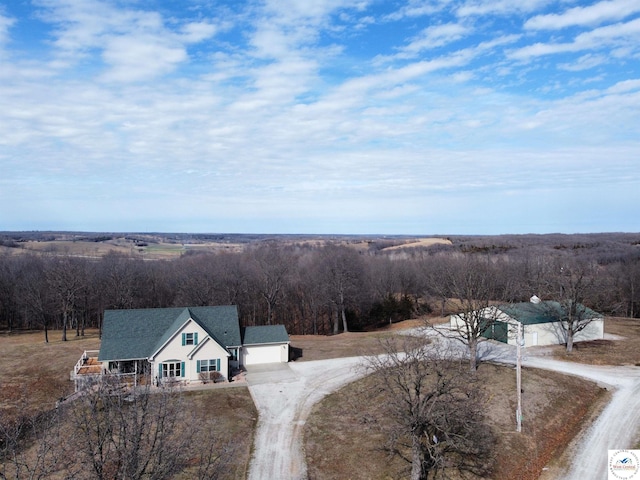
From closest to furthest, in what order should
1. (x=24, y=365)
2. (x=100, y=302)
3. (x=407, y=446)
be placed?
(x=407, y=446)
(x=24, y=365)
(x=100, y=302)

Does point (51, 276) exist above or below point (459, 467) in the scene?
above

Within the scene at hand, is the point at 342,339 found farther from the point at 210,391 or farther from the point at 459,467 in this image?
the point at 459,467

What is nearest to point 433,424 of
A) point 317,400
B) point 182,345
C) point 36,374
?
point 317,400

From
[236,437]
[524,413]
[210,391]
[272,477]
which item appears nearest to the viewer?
[272,477]

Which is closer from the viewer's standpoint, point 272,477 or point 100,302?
point 272,477

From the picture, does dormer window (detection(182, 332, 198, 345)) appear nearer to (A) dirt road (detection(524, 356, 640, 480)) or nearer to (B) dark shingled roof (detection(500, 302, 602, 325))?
(A) dirt road (detection(524, 356, 640, 480))

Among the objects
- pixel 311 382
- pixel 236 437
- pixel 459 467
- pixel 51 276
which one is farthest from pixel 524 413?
pixel 51 276

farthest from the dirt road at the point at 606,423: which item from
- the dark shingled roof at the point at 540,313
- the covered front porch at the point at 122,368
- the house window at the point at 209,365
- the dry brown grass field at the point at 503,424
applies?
the covered front porch at the point at 122,368
